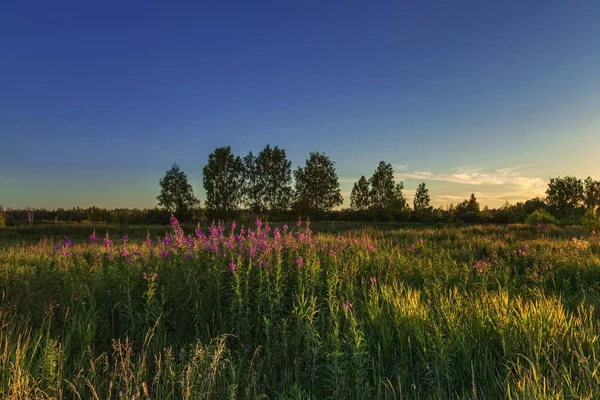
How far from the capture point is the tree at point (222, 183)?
141 feet

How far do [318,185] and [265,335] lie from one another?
42.5 m

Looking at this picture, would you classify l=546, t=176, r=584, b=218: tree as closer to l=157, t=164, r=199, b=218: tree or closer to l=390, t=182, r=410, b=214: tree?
l=390, t=182, r=410, b=214: tree

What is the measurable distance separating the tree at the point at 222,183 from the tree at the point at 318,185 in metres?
8.27

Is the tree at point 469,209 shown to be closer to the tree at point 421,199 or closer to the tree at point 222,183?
the tree at point 421,199

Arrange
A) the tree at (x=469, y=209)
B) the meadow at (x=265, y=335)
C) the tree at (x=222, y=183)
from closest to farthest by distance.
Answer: the meadow at (x=265, y=335), the tree at (x=469, y=209), the tree at (x=222, y=183)

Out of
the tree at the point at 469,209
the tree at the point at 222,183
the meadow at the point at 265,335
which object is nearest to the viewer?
the meadow at the point at 265,335

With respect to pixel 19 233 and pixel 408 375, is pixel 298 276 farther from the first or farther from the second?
pixel 19 233

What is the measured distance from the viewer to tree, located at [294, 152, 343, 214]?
151 ft

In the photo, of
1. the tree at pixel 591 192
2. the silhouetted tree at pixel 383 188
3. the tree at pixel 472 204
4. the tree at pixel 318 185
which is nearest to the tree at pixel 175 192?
the tree at pixel 318 185

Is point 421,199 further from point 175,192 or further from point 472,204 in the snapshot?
point 175,192

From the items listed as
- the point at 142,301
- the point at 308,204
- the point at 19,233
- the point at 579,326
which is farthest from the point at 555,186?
the point at 19,233

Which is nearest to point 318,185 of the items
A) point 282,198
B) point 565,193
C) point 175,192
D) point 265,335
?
point 282,198

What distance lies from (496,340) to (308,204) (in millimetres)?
41537

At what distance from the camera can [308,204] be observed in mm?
45375
